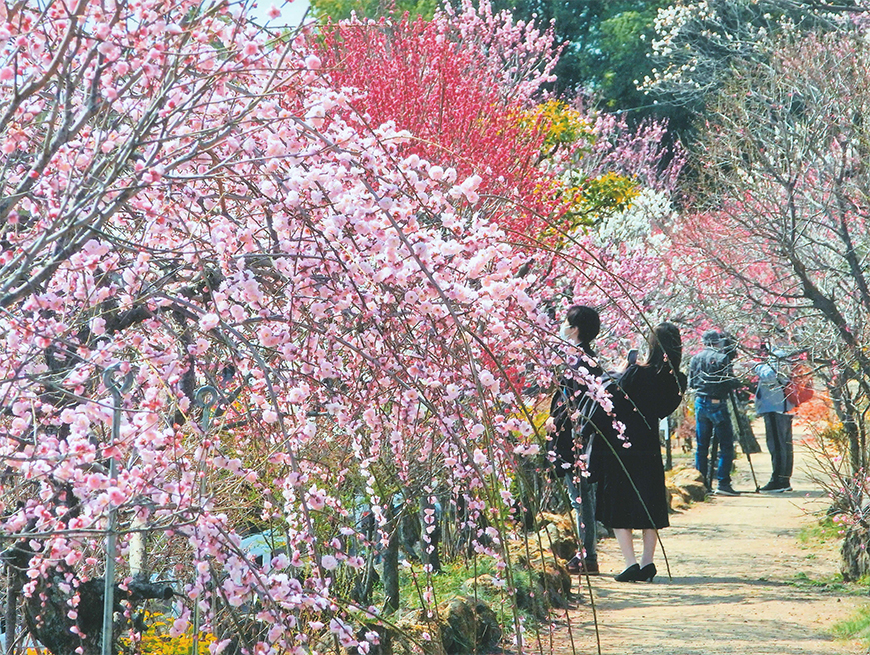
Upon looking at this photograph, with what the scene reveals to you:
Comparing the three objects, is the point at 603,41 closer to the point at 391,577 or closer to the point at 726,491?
the point at 726,491

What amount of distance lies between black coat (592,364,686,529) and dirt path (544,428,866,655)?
0.56 meters

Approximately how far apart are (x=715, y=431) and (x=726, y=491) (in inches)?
28.7

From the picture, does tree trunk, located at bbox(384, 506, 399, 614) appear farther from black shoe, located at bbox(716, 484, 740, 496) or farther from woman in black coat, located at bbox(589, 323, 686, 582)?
black shoe, located at bbox(716, 484, 740, 496)

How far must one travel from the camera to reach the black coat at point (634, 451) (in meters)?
6.46

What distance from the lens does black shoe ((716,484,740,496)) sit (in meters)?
11.6

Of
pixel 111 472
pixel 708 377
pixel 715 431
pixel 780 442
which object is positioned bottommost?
pixel 111 472

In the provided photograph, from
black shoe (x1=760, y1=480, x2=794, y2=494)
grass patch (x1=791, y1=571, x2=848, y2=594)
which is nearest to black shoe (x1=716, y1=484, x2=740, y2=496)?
black shoe (x1=760, y1=480, x2=794, y2=494)

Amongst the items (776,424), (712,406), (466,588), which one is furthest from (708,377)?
(466,588)

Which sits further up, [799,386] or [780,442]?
[799,386]

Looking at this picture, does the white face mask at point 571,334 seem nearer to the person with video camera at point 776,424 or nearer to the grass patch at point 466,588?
the grass patch at point 466,588

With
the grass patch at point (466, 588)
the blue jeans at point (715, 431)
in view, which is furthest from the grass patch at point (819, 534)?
the grass patch at point (466, 588)

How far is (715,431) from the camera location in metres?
11.4

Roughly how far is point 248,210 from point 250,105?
0.64m

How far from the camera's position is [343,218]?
2.56 m
